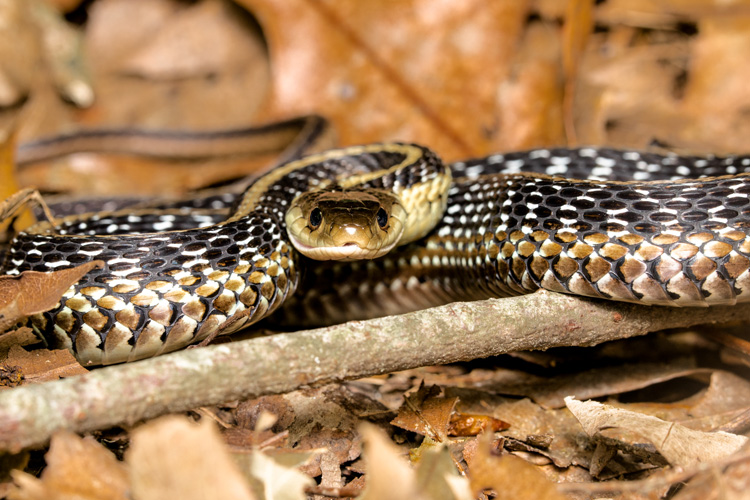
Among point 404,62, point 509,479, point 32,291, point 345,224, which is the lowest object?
point 509,479

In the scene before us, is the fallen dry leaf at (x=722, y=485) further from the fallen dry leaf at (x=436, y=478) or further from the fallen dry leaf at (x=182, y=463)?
the fallen dry leaf at (x=182, y=463)

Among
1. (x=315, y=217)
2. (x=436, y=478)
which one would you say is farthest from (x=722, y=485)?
(x=315, y=217)

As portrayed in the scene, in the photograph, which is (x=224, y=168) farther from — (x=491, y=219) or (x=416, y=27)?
(x=491, y=219)

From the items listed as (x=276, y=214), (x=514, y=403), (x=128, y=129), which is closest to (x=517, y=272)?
(x=514, y=403)

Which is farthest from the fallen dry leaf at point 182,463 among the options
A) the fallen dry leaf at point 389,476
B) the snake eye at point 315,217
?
the snake eye at point 315,217

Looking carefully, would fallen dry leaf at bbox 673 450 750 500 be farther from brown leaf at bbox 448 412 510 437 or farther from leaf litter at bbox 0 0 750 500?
brown leaf at bbox 448 412 510 437

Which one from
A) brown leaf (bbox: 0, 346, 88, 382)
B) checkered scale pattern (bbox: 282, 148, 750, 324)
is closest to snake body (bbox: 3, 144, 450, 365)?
brown leaf (bbox: 0, 346, 88, 382)

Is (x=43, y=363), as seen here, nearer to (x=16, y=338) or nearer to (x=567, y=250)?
(x=16, y=338)
